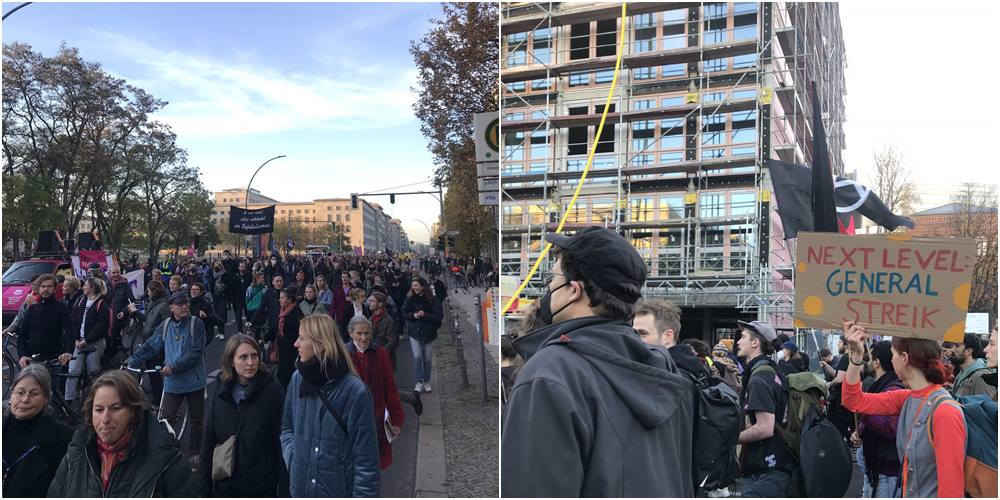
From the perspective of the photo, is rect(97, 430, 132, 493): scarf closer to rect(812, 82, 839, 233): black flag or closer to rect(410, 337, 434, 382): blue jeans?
rect(812, 82, 839, 233): black flag

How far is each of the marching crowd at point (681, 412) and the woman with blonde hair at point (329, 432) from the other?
1.22 meters

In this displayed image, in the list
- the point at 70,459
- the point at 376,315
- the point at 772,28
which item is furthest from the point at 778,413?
the point at 772,28

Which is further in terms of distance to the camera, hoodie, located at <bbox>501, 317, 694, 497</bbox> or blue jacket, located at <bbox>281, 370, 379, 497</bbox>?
blue jacket, located at <bbox>281, 370, 379, 497</bbox>

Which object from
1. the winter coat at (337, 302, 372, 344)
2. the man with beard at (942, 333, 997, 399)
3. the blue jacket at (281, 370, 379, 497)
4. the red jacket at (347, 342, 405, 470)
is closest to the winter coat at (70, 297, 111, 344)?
the winter coat at (337, 302, 372, 344)

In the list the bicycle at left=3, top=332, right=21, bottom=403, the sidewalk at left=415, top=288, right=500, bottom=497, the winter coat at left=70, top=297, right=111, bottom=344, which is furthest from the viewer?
the bicycle at left=3, top=332, right=21, bottom=403

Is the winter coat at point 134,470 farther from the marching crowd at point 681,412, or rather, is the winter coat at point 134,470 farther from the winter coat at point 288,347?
the winter coat at point 288,347

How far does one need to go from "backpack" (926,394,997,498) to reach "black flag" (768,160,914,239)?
3467mm

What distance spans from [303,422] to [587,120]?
6.76 m

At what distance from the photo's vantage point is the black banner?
1504 cm

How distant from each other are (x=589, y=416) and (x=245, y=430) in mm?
2659

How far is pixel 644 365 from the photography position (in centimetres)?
146

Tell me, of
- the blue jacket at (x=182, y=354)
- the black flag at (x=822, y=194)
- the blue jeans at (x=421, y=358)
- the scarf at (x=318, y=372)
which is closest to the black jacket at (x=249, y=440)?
the scarf at (x=318, y=372)

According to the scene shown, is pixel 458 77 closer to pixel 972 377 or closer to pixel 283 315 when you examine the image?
pixel 283 315

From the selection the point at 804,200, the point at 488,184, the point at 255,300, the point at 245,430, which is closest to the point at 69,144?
the point at 255,300
